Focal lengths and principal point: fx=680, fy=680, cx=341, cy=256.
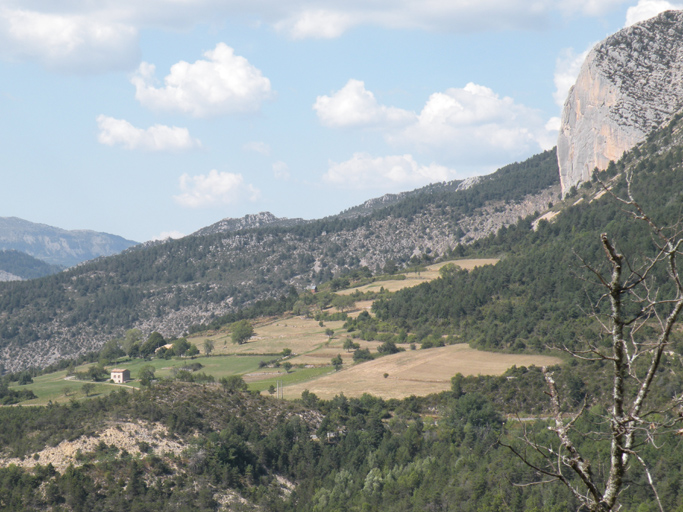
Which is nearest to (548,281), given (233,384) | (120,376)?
(233,384)

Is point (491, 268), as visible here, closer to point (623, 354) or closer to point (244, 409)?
point (244, 409)

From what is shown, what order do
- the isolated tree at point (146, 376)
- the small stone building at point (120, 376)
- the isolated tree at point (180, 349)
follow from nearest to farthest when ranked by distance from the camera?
the isolated tree at point (146, 376) → the small stone building at point (120, 376) → the isolated tree at point (180, 349)

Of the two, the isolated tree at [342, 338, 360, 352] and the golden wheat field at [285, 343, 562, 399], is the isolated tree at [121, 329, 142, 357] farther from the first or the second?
the golden wheat field at [285, 343, 562, 399]

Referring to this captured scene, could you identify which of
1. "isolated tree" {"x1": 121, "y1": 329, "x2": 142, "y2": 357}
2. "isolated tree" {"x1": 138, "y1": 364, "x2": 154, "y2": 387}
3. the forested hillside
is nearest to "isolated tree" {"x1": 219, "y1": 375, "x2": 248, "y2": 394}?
"isolated tree" {"x1": 138, "y1": 364, "x2": 154, "y2": 387}

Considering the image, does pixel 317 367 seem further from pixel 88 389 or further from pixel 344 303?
pixel 344 303

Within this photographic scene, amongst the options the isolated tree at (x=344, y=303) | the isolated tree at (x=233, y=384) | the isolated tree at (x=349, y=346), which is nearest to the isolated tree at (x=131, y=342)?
the isolated tree at (x=344, y=303)

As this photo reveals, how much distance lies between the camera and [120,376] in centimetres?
12275

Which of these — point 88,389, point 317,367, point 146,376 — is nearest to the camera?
point 88,389

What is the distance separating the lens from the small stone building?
400ft

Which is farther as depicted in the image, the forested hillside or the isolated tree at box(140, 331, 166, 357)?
the isolated tree at box(140, 331, 166, 357)

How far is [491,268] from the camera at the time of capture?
510 ft

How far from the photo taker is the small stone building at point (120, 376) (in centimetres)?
12205

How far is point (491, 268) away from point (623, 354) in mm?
148076

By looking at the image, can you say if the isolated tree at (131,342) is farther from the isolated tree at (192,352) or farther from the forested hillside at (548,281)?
the forested hillside at (548,281)
